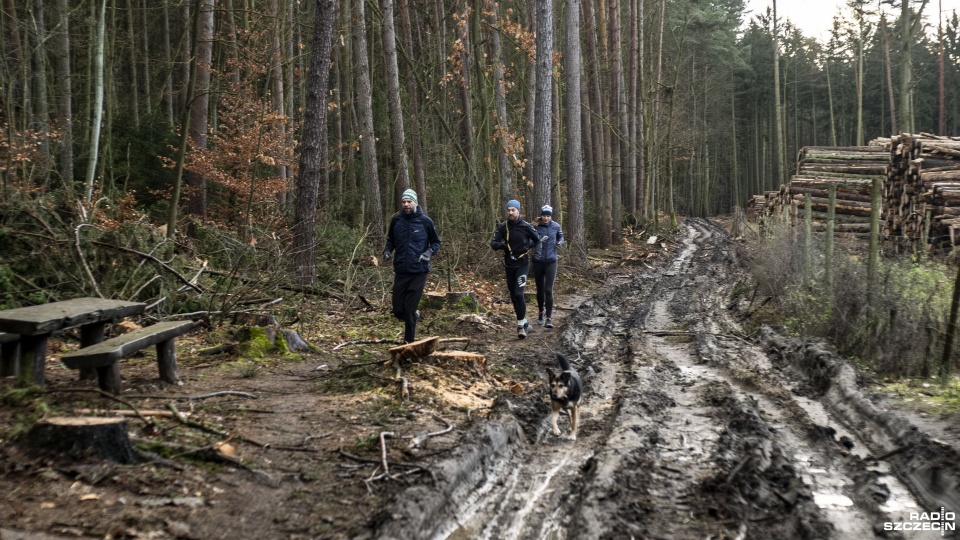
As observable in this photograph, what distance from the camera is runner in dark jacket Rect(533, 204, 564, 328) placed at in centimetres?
1190

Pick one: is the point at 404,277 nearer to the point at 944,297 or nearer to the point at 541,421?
the point at 541,421

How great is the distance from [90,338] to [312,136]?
21.1 feet

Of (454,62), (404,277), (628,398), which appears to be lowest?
(628,398)

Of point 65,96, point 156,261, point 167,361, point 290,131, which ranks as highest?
point 65,96

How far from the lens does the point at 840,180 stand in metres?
22.7

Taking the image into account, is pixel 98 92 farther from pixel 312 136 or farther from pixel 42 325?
pixel 42 325

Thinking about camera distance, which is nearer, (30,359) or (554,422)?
(30,359)

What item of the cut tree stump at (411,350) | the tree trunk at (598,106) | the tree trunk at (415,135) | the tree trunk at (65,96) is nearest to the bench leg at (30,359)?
the cut tree stump at (411,350)

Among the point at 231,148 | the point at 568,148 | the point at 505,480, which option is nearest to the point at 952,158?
the point at 568,148

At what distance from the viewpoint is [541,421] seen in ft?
22.4

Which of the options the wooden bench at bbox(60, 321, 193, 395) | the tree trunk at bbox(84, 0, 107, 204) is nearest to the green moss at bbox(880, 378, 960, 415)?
the wooden bench at bbox(60, 321, 193, 395)

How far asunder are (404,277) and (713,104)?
55.9 m

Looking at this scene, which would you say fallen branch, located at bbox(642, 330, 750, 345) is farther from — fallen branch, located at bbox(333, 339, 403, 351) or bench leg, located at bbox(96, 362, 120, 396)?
bench leg, located at bbox(96, 362, 120, 396)

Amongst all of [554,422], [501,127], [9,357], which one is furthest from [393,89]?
[554,422]
